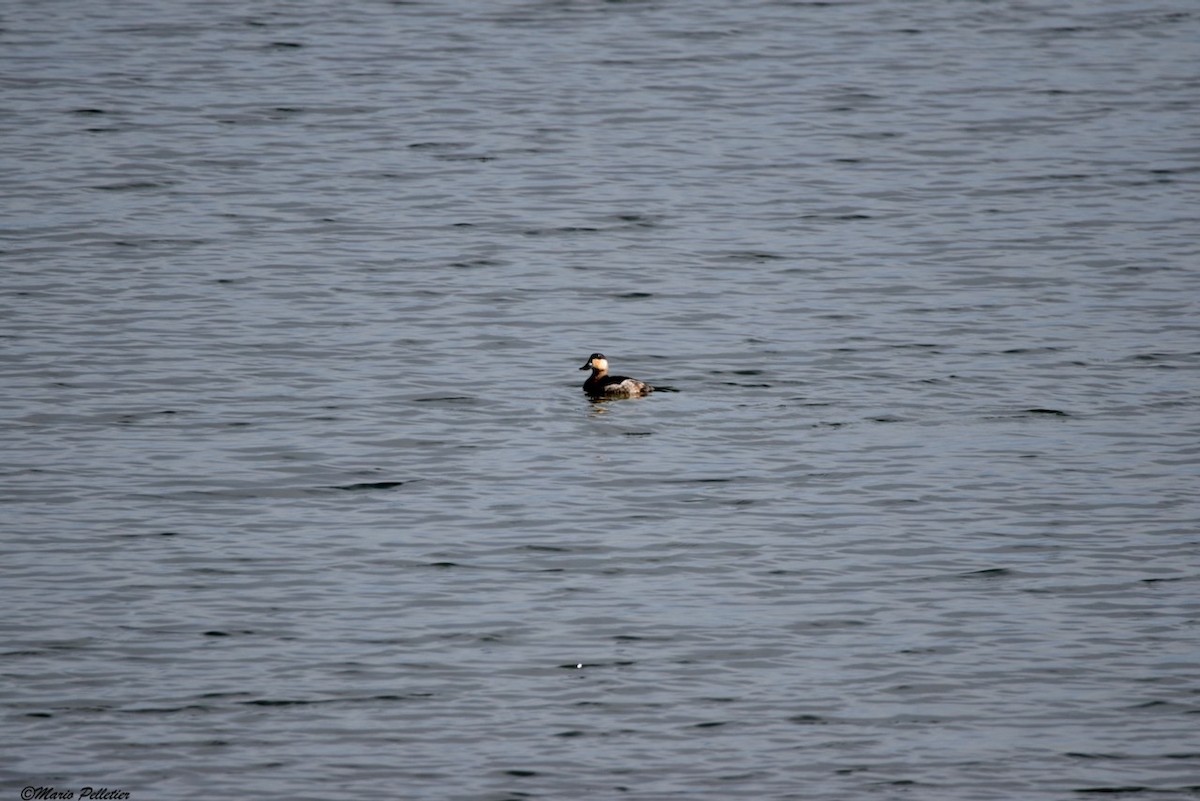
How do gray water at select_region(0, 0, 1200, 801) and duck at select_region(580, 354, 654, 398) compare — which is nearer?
gray water at select_region(0, 0, 1200, 801)

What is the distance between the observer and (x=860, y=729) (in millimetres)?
12242

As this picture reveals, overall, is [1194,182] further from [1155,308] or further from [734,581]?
[734,581]

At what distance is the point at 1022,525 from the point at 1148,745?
404 cm

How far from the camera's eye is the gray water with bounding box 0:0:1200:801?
12.3 meters
